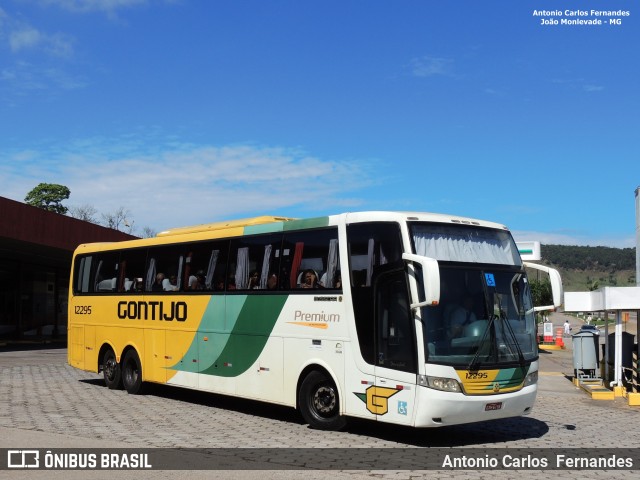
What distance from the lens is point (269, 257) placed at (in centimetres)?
1247

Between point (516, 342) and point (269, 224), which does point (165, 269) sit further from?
point (516, 342)

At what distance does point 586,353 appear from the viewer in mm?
19047

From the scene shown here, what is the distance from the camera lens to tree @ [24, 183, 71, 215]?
3939 inches

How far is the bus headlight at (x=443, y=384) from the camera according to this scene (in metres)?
9.56

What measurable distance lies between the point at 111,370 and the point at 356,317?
818 centimetres

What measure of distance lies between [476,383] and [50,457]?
5365mm

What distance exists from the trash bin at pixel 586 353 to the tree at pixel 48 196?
297 ft

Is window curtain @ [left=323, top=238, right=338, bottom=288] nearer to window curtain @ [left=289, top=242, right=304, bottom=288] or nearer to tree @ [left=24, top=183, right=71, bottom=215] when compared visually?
window curtain @ [left=289, top=242, right=304, bottom=288]

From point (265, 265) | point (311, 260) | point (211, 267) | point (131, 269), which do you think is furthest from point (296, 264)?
point (131, 269)

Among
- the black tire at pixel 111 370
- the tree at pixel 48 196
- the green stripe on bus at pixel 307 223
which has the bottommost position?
the black tire at pixel 111 370

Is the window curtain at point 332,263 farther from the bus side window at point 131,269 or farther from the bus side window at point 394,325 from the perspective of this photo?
the bus side window at point 131,269

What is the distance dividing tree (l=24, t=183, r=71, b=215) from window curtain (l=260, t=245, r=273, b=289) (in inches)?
3675

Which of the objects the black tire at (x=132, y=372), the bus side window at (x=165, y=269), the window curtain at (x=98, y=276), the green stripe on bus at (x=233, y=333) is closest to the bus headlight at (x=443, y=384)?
the green stripe on bus at (x=233, y=333)

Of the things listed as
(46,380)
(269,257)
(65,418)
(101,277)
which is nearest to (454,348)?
(269,257)
